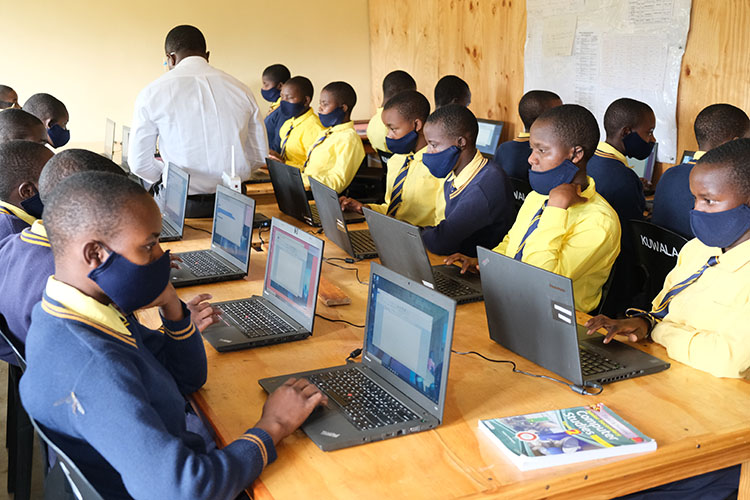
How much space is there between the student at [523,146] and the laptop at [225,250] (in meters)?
1.92

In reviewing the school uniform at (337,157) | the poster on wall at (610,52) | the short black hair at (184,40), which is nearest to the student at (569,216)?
the school uniform at (337,157)

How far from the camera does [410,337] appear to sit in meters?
1.60

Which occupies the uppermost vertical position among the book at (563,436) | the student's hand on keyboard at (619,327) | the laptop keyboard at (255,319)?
the student's hand on keyboard at (619,327)

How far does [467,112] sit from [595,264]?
2.91ft

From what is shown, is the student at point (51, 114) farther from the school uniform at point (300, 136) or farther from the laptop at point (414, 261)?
the laptop at point (414, 261)

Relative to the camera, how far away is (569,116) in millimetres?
2445

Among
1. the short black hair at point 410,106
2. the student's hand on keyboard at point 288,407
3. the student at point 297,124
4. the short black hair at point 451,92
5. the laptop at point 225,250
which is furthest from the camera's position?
the student at point 297,124

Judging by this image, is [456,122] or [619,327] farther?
[456,122]

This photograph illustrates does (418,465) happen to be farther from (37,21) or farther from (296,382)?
(37,21)

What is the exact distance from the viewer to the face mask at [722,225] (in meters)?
1.82

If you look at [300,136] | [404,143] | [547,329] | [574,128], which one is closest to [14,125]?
[404,143]

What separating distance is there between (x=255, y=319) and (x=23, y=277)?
0.64 m

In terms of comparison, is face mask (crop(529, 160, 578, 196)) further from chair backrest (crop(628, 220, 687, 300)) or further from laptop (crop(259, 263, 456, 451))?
laptop (crop(259, 263, 456, 451))

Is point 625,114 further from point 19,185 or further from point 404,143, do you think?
point 19,185
